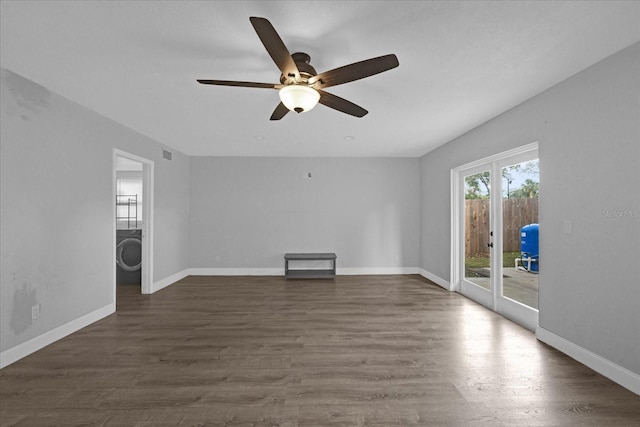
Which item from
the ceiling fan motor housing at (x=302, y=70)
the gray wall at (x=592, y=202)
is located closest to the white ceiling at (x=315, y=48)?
the ceiling fan motor housing at (x=302, y=70)

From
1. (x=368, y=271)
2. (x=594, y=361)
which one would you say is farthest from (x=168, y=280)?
(x=594, y=361)

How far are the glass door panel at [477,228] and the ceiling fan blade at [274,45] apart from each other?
3.31 m

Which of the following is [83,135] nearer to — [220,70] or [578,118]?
[220,70]

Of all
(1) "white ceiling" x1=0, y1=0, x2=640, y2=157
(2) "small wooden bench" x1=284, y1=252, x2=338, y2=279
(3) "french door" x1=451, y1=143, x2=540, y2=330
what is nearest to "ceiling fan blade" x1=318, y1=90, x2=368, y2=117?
(1) "white ceiling" x1=0, y1=0, x2=640, y2=157

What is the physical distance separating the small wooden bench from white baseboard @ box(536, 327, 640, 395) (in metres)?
3.67

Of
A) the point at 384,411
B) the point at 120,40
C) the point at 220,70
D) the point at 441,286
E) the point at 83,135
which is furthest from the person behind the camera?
the point at 441,286

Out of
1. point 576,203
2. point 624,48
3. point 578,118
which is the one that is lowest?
point 576,203

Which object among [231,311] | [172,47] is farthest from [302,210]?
[172,47]

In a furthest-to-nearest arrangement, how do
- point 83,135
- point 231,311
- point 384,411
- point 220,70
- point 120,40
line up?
point 231,311 < point 83,135 < point 220,70 < point 120,40 < point 384,411

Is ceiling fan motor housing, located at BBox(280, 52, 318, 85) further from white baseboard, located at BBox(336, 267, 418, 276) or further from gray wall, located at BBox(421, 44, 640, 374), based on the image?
white baseboard, located at BBox(336, 267, 418, 276)

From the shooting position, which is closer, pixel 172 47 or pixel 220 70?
pixel 172 47

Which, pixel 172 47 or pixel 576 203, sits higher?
pixel 172 47

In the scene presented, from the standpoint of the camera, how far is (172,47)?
2.21 metres

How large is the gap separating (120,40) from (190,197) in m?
4.51
